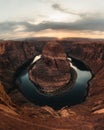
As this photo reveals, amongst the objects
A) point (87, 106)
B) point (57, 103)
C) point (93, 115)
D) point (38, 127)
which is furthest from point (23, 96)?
point (38, 127)

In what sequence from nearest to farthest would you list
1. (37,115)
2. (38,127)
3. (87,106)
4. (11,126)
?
1. (11,126)
2. (38,127)
3. (37,115)
4. (87,106)

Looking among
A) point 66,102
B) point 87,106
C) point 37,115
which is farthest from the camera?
point 66,102

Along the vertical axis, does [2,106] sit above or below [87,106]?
above

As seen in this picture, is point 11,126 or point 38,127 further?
point 38,127

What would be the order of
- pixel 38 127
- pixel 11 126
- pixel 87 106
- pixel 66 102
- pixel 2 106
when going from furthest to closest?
pixel 66 102
pixel 87 106
pixel 2 106
pixel 38 127
pixel 11 126

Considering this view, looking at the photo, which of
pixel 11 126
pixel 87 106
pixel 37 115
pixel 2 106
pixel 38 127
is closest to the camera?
A: pixel 11 126

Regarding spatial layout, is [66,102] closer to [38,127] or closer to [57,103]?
[57,103]

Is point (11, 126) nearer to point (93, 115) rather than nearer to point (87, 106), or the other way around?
point (93, 115)

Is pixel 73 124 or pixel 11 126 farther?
pixel 73 124

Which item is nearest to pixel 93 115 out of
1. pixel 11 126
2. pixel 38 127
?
Result: pixel 38 127
